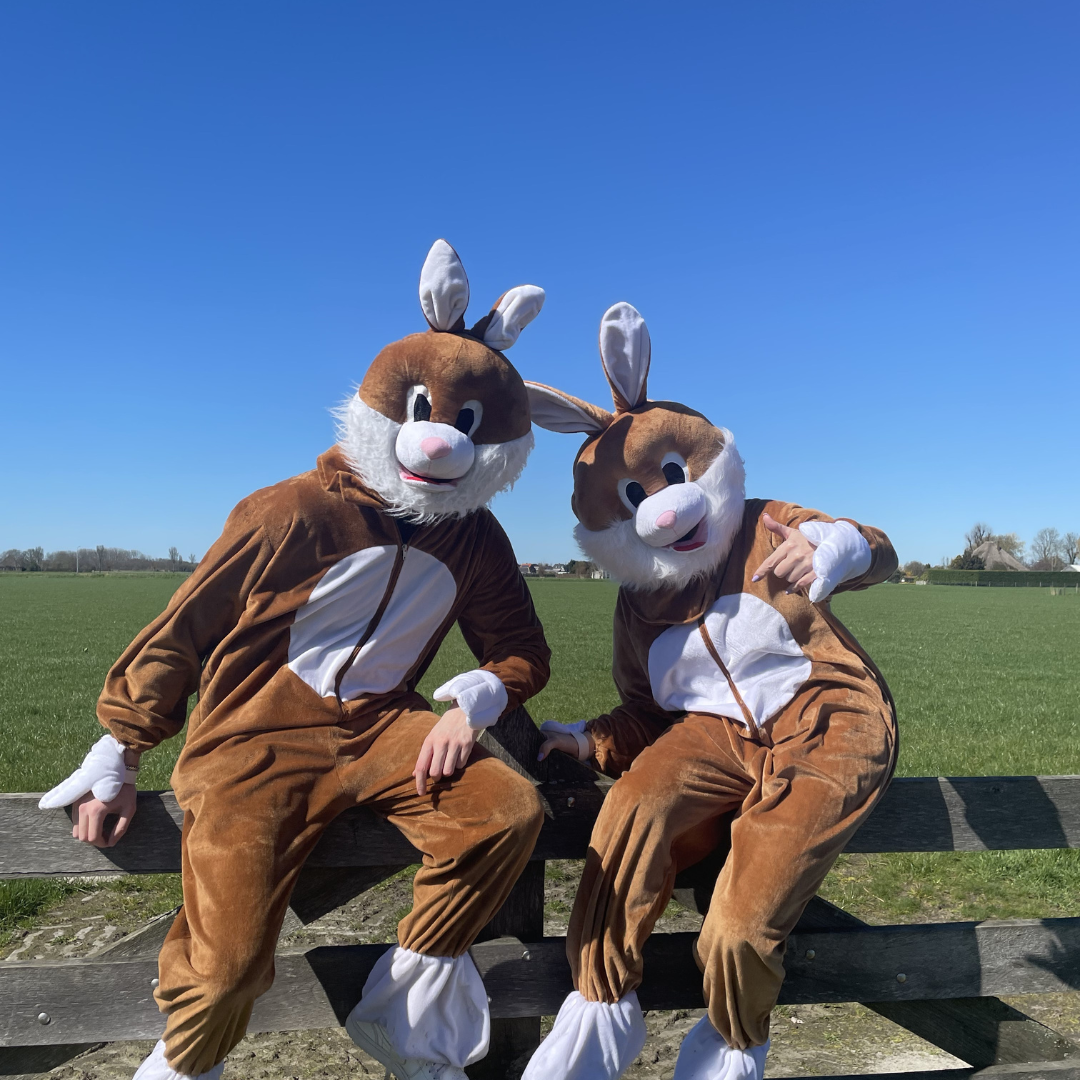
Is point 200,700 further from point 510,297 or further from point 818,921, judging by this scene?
point 818,921

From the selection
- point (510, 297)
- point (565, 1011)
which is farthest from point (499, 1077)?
point (510, 297)

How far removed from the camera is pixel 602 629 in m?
24.2

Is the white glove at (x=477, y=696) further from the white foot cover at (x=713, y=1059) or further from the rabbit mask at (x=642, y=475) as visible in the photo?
the white foot cover at (x=713, y=1059)

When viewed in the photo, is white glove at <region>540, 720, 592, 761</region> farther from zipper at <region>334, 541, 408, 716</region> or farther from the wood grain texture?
the wood grain texture

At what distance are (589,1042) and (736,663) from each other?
3.58 feet

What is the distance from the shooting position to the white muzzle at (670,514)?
2658 millimetres

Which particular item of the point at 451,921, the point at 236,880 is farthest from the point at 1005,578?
the point at 236,880

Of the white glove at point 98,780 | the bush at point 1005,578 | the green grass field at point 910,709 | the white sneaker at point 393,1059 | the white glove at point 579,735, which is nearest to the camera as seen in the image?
the white sneaker at point 393,1059

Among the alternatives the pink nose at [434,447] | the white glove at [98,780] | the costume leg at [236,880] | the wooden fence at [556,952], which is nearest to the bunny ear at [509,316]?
the pink nose at [434,447]

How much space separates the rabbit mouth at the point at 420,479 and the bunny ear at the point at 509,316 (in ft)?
1.55

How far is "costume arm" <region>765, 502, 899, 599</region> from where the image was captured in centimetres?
259

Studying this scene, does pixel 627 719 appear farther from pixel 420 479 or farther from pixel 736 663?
pixel 420 479

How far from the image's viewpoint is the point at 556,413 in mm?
2938

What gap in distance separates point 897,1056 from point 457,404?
302 cm
